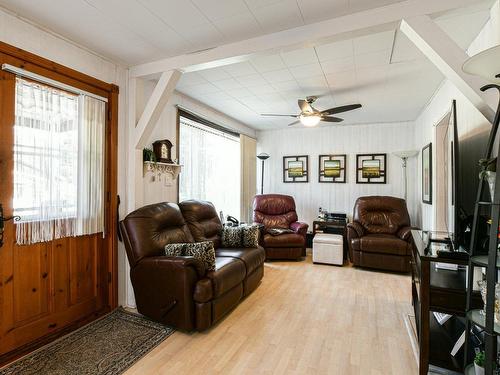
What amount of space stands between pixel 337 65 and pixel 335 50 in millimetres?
337

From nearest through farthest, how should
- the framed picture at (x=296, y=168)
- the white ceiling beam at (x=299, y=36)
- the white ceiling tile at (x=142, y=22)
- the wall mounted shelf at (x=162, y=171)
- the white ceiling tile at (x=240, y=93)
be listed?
the white ceiling beam at (x=299, y=36)
the white ceiling tile at (x=142, y=22)
the wall mounted shelf at (x=162, y=171)
the white ceiling tile at (x=240, y=93)
the framed picture at (x=296, y=168)

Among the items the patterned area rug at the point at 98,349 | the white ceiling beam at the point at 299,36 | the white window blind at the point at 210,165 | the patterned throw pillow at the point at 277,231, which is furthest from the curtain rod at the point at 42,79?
the patterned throw pillow at the point at 277,231

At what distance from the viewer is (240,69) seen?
2.94 metres

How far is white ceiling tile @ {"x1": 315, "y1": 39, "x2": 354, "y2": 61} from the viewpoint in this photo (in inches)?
95.3

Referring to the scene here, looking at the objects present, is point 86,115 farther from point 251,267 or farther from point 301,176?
point 301,176

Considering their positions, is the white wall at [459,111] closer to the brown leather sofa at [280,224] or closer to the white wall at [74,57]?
the brown leather sofa at [280,224]

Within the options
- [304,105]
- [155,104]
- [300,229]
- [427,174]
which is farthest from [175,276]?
[427,174]

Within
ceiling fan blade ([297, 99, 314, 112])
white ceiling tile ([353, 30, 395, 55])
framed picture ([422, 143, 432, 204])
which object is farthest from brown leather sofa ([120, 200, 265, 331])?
framed picture ([422, 143, 432, 204])

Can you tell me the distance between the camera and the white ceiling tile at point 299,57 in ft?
8.36

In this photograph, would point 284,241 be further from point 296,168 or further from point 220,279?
point 220,279

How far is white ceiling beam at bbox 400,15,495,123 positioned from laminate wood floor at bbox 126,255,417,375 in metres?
1.84

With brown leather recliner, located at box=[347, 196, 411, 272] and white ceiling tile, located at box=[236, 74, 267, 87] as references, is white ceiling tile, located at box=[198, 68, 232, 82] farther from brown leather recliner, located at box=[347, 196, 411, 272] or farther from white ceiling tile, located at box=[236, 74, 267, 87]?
brown leather recliner, located at box=[347, 196, 411, 272]

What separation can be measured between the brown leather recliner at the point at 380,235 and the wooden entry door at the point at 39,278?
3439mm

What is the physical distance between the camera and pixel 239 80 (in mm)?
3250
